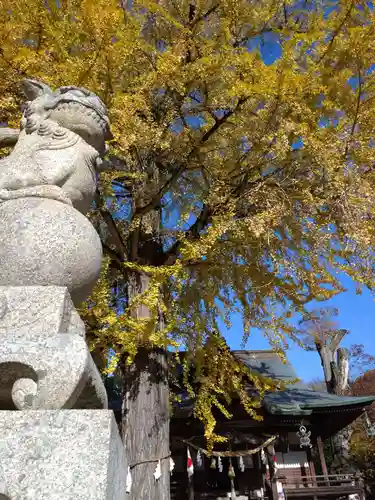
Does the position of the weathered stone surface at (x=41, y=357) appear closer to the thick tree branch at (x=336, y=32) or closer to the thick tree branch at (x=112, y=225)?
the thick tree branch at (x=112, y=225)

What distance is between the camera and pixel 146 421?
483cm

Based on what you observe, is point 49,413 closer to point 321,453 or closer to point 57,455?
point 57,455

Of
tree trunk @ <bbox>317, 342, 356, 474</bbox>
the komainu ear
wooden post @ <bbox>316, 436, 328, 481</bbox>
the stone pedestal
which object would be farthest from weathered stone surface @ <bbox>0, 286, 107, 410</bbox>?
tree trunk @ <bbox>317, 342, 356, 474</bbox>

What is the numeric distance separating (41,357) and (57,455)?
1.08 feet

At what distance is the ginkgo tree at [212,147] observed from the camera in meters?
4.26

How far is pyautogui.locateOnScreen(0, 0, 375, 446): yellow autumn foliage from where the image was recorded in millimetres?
4246

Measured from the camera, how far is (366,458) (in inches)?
616

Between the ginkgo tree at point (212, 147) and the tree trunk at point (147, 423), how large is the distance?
2 centimetres

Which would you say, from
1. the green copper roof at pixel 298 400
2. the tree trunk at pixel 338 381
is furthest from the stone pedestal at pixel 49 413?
the tree trunk at pixel 338 381

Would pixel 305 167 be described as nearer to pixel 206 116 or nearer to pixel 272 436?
pixel 206 116

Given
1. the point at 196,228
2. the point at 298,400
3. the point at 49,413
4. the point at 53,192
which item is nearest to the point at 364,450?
the point at 298,400

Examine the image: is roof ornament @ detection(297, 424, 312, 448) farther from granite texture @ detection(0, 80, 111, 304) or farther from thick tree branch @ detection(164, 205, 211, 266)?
granite texture @ detection(0, 80, 111, 304)

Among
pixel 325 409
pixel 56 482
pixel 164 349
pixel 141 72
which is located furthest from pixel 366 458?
pixel 56 482

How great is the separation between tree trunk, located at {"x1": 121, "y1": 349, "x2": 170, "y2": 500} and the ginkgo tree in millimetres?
16
